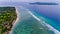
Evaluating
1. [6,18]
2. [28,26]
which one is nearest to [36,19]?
[28,26]

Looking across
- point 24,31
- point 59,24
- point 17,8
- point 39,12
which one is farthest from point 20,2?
point 59,24

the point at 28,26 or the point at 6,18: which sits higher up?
the point at 6,18

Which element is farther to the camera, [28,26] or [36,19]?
[36,19]

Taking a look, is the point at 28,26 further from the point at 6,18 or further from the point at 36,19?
the point at 6,18
